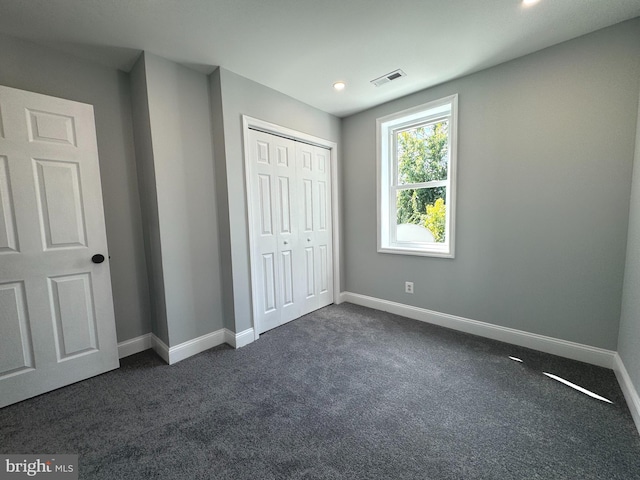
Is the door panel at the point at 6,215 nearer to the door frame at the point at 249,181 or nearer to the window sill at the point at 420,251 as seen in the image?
the door frame at the point at 249,181

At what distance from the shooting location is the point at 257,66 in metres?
2.18

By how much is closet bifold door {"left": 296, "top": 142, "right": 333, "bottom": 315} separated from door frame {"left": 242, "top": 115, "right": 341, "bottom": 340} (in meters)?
0.06

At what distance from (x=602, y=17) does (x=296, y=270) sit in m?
3.08

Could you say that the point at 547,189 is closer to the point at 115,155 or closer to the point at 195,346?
the point at 195,346

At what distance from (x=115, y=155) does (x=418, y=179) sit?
9.70ft

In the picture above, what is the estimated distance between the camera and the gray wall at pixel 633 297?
5.05ft

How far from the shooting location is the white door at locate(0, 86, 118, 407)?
166cm

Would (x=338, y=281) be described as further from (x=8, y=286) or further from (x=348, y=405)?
(x=8, y=286)

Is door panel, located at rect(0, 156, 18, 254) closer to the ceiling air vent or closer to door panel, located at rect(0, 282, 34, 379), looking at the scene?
door panel, located at rect(0, 282, 34, 379)

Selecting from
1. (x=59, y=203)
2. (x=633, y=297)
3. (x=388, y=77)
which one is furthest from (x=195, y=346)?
(x=633, y=297)

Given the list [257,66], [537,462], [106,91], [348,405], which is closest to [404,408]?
[348,405]

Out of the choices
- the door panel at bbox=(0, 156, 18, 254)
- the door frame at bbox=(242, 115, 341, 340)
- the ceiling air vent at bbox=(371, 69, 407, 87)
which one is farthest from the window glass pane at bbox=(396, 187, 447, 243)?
the door panel at bbox=(0, 156, 18, 254)

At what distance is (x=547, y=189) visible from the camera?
208 centimetres

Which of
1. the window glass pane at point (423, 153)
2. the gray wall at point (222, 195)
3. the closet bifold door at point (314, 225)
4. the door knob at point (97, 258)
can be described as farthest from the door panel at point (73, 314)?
the window glass pane at point (423, 153)
